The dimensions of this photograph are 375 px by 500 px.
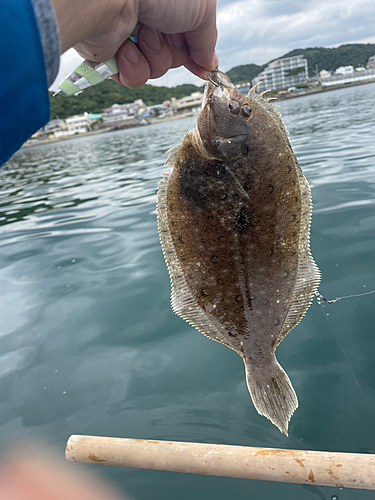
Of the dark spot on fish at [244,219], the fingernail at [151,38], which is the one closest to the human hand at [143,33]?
the fingernail at [151,38]

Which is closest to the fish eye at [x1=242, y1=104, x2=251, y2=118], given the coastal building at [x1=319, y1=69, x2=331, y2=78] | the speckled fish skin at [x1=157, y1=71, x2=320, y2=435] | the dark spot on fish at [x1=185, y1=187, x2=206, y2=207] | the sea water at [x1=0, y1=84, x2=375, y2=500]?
the speckled fish skin at [x1=157, y1=71, x2=320, y2=435]

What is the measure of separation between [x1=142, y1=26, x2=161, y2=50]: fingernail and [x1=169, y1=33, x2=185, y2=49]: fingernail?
4.1 inches

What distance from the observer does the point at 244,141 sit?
2318 millimetres

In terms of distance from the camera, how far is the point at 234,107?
7.55ft

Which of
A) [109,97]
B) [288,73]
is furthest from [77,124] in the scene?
[288,73]

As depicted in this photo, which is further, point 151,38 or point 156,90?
point 156,90

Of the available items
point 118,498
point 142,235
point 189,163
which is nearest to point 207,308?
point 189,163

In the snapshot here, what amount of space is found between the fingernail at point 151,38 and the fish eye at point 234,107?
21.7 inches

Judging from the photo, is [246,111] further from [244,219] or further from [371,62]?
[371,62]

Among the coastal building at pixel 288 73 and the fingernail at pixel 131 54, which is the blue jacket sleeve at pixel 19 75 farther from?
the coastal building at pixel 288 73

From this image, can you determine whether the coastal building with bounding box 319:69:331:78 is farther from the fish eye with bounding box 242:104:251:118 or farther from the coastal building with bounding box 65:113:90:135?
the fish eye with bounding box 242:104:251:118

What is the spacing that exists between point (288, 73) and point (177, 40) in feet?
358

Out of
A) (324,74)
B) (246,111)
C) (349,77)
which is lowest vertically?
(246,111)

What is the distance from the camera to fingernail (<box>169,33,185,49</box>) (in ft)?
7.47
